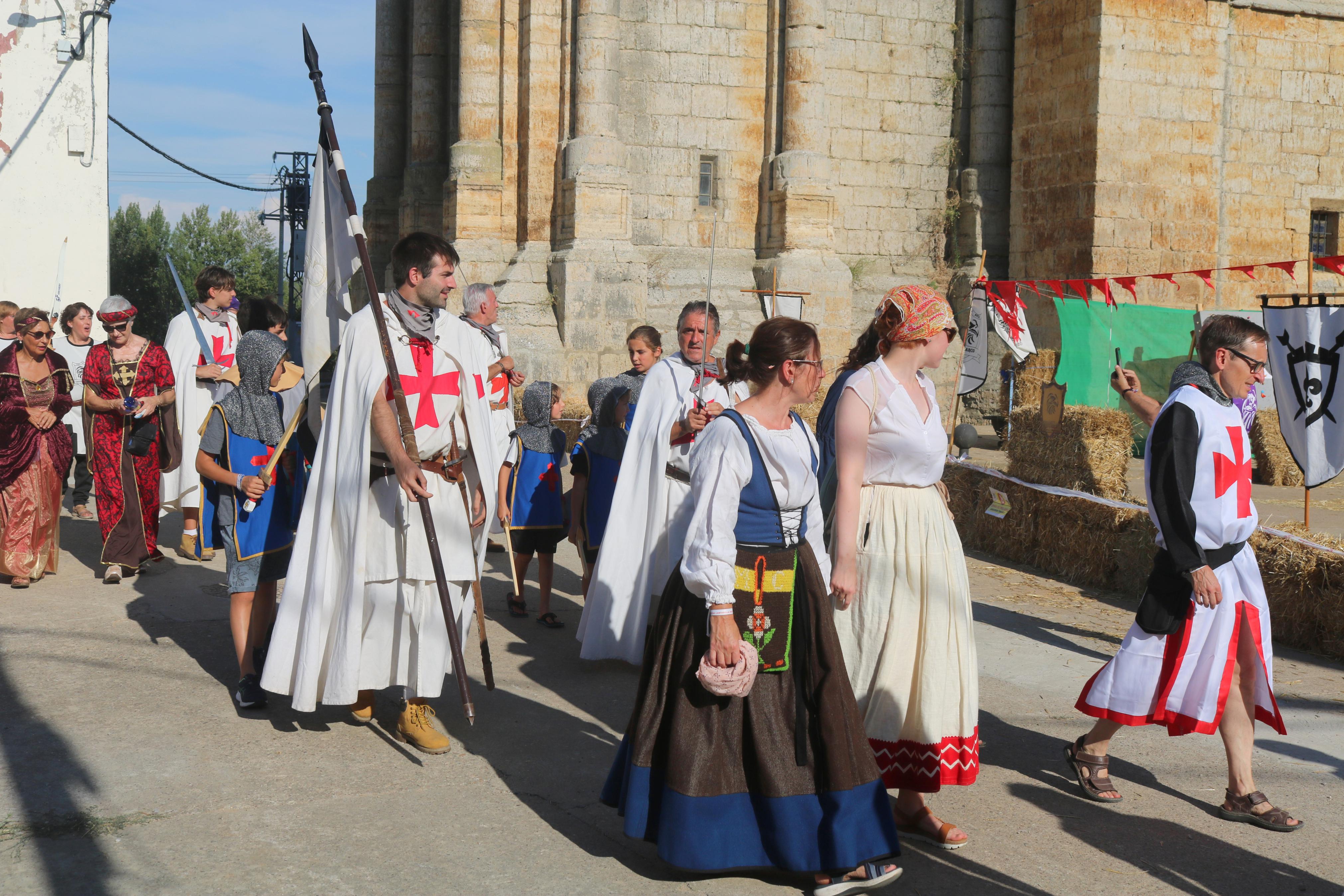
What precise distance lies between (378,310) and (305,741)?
1786mm

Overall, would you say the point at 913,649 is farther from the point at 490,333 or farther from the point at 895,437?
the point at 490,333

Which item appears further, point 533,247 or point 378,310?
point 533,247

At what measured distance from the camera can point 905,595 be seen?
405 cm

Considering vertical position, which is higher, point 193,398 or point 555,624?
point 193,398

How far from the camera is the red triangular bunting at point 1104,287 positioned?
13070 mm

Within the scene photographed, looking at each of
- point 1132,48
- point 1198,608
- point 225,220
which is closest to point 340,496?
point 1198,608

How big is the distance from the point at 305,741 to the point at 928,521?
Answer: 2.70m

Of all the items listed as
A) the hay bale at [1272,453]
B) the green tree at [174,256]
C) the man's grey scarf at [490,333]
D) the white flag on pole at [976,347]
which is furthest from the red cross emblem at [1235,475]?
the green tree at [174,256]

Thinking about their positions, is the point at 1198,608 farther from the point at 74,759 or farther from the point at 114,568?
the point at 114,568

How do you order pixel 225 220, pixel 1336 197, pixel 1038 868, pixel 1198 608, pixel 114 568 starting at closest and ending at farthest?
pixel 1038 868, pixel 1198 608, pixel 114 568, pixel 1336 197, pixel 225 220

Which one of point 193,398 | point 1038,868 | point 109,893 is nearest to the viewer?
point 109,893

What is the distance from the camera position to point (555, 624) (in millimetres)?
7141

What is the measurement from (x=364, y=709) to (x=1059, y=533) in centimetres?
561

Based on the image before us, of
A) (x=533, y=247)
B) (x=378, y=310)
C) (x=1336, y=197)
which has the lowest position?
(x=378, y=310)
